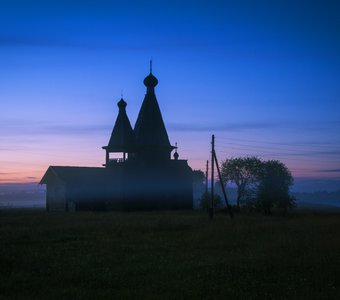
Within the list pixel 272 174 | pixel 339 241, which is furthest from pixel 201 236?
pixel 272 174

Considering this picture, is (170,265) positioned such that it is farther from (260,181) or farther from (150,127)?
(260,181)

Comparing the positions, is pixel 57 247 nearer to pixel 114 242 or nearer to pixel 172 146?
pixel 114 242

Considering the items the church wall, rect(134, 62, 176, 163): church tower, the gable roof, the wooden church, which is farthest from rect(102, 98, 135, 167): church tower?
the church wall

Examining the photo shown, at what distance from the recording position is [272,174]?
49750mm

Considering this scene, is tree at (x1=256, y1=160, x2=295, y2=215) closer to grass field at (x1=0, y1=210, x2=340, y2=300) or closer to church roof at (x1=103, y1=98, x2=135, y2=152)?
church roof at (x1=103, y1=98, x2=135, y2=152)

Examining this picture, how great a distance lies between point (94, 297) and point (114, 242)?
30.1ft

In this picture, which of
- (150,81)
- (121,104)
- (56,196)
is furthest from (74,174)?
(150,81)

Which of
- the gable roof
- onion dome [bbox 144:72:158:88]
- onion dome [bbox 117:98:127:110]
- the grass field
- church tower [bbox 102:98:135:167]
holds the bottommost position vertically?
the grass field

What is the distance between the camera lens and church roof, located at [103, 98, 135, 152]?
1859 inches

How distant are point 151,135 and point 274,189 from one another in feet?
45.8

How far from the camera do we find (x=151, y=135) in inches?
1858

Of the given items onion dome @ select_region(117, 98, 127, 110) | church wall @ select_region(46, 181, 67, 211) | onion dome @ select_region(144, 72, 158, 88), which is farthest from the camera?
onion dome @ select_region(117, 98, 127, 110)

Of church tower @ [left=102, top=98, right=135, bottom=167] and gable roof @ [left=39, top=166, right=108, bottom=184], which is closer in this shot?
church tower @ [left=102, top=98, right=135, bottom=167]

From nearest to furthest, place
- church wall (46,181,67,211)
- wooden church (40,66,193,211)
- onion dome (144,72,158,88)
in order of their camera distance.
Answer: wooden church (40,66,193,211)
church wall (46,181,67,211)
onion dome (144,72,158,88)
